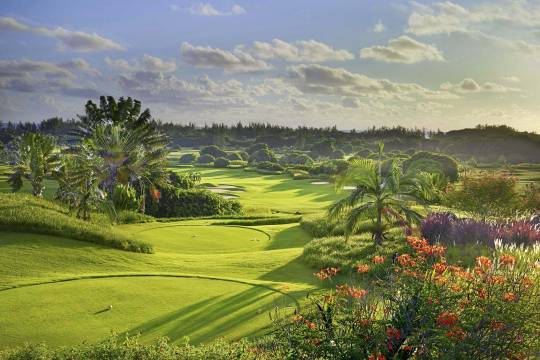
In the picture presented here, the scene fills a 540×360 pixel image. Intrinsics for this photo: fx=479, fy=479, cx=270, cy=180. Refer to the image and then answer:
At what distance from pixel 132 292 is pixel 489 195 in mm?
21608

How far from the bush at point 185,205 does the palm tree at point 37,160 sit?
776 centimetres

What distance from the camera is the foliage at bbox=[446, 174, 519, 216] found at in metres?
27.0

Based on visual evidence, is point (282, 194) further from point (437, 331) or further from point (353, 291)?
point (437, 331)

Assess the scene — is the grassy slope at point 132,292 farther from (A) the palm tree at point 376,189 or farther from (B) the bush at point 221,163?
(B) the bush at point 221,163

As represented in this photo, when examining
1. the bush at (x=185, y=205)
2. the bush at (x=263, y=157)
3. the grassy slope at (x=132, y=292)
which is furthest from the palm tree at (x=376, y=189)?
the bush at (x=263, y=157)

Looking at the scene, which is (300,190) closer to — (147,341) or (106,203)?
(106,203)

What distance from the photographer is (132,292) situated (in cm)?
1327

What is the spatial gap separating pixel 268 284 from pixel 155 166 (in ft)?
78.7

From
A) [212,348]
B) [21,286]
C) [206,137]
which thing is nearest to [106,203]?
[21,286]

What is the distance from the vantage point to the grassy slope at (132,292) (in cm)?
1081

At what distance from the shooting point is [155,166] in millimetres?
36219

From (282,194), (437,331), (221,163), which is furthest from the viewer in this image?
(221,163)

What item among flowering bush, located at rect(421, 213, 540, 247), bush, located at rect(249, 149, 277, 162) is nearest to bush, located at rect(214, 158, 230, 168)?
bush, located at rect(249, 149, 277, 162)

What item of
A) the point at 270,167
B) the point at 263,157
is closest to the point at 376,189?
the point at 270,167
